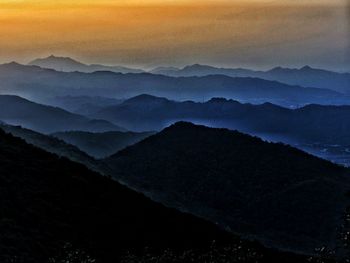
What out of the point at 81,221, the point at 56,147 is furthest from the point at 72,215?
the point at 56,147

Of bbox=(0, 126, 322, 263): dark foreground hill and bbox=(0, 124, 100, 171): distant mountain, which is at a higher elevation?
bbox=(0, 124, 100, 171): distant mountain

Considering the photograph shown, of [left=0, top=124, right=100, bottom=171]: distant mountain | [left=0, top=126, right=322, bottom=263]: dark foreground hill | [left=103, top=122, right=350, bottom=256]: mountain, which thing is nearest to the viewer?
[left=0, top=126, right=322, bottom=263]: dark foreground hill

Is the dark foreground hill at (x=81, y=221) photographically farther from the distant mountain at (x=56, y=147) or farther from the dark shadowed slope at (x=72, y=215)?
the distant mountain at (x=56, y=147)

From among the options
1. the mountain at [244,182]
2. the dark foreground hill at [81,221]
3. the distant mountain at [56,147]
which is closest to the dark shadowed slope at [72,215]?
the dark foreground hill at [81,221]

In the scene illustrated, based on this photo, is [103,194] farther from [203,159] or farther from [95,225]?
[203,159]

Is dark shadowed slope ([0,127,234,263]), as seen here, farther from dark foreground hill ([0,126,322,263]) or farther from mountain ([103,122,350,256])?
mountain ([103,122,350,256])

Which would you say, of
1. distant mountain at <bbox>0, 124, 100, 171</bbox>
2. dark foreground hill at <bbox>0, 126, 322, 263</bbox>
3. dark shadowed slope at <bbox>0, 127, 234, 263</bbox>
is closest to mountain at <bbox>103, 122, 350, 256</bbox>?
distant mountain at <bbox>0, 124, 100, 171</bbox>
